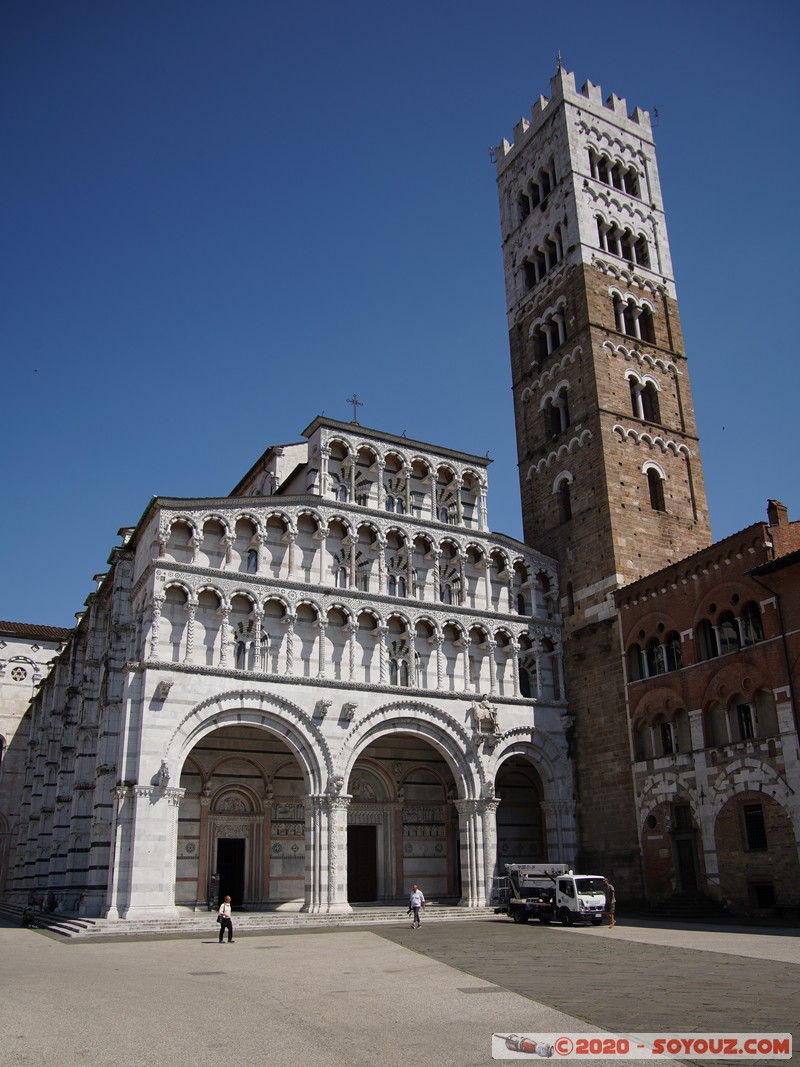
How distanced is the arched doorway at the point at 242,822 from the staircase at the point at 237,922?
7.29ft

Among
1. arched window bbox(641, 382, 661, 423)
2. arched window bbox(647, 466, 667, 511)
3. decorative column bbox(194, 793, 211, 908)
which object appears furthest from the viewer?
arched window bbox(641, 382, 661, 423)

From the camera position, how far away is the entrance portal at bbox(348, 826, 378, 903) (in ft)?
117

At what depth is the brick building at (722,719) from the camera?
27.5 m

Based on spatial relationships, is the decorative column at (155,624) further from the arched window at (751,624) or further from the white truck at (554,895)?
the arched window at (751,624)

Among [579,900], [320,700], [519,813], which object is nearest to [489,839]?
[519,813]

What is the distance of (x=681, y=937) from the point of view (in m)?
23.0

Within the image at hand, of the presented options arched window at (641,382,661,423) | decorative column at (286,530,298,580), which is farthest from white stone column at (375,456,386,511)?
arched window at (641,382,661,423)

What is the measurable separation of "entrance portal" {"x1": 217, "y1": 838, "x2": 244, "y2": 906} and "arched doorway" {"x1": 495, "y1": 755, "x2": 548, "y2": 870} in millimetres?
10517

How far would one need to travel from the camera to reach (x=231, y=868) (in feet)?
111

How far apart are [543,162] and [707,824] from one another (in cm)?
3267

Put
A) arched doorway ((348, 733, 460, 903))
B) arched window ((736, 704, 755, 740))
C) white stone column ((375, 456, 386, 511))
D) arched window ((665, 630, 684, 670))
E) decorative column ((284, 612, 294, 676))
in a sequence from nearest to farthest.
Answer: arched window ((736, 704, 755, 740)) → decorative column ((284, 612, 294, 676)) → arched window ((665, 630, 684, 670)) → arched doorway ((348, 733, 460, 903)) → white stone column ((375, 456, 386, 511))

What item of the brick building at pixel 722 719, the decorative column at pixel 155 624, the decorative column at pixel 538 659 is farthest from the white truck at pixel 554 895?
the decorative column at pixel 155 624

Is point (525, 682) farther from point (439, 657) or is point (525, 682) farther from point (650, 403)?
point (650, 403)

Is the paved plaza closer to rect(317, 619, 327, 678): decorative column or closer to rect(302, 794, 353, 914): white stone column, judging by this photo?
rect(302, 794, 353, 914): white stone column
